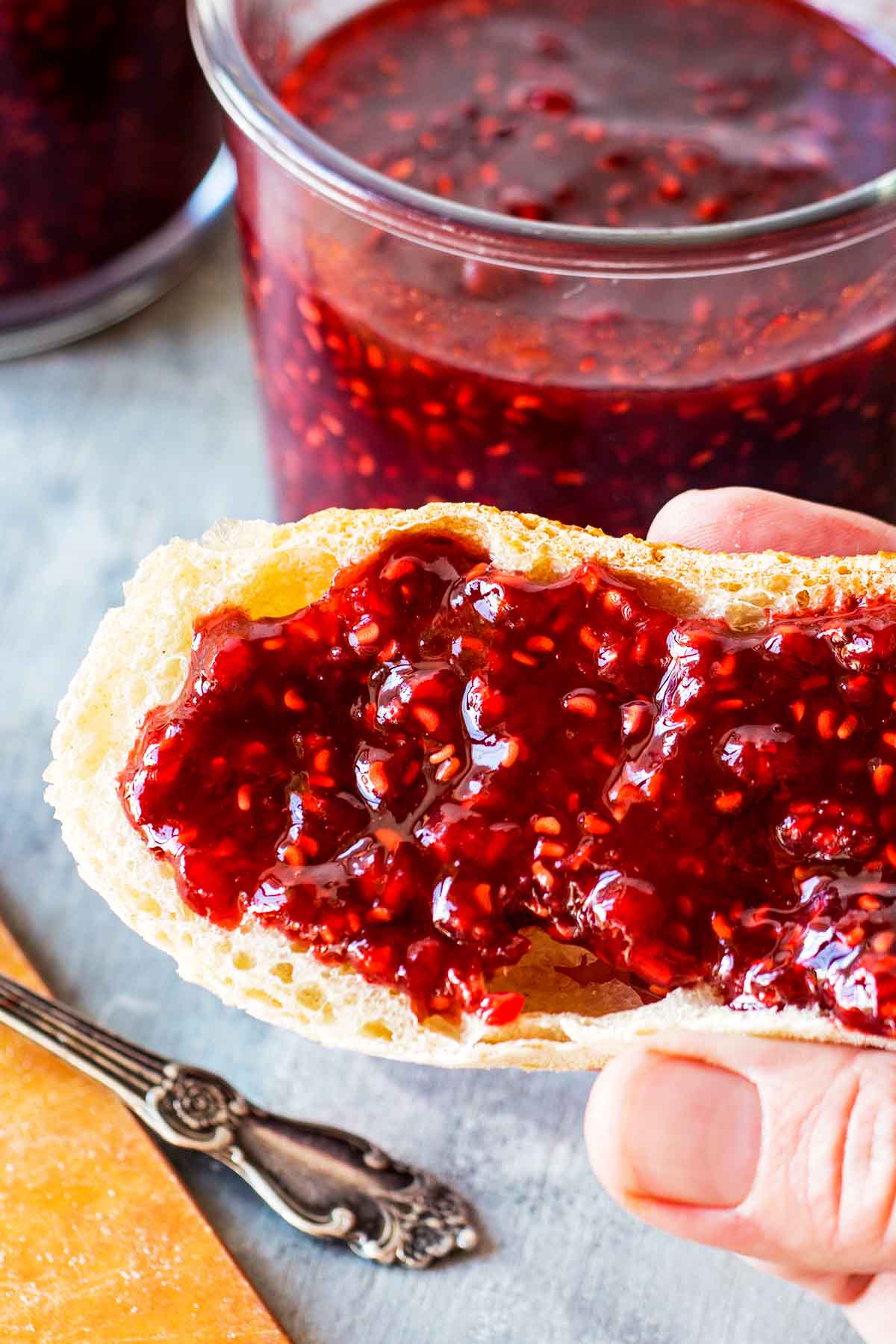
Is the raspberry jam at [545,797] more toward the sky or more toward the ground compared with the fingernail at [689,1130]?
more toward the sky

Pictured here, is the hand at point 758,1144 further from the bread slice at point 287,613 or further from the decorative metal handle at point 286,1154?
the decorative metal handle at point 286,1154

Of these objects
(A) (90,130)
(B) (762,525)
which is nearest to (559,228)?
(B) (762,525)

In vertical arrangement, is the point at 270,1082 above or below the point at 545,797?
below

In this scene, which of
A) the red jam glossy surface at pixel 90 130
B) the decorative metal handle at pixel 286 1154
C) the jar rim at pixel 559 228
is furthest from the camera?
the red jam glossy surface at pixel 90 130

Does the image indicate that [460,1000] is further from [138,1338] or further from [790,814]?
[138,1338]

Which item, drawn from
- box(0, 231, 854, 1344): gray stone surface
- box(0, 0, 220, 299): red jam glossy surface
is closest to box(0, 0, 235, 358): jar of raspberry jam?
box(0, 0, 220, 299): red jam glossy surface

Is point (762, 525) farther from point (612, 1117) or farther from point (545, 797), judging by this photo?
point (612, 1117)

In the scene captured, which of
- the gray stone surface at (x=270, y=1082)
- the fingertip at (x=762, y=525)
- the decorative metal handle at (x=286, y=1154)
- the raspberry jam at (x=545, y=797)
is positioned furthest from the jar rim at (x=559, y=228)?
→ the decorative metal handle at (x=286, y=1154)
